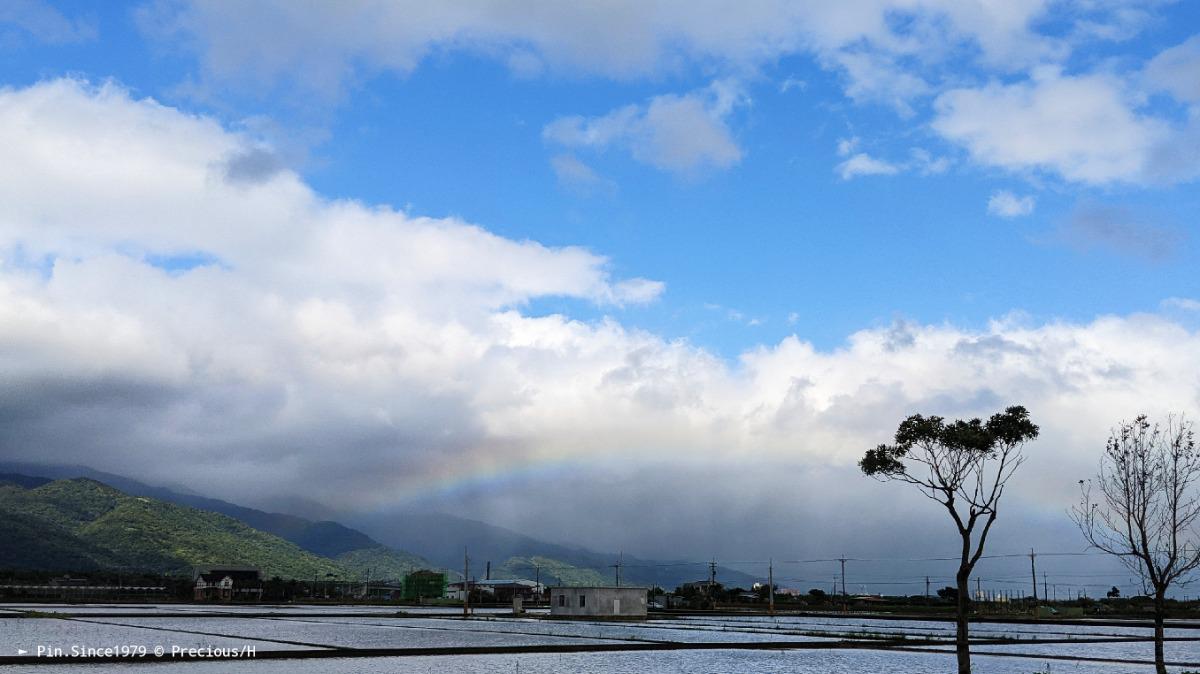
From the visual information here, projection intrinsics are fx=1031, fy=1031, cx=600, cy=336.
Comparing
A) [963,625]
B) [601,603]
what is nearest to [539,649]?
[963,625]

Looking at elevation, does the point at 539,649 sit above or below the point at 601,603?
above

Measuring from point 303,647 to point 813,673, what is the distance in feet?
96.9

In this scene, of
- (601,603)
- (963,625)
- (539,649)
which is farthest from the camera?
(601,603)

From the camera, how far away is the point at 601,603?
121 metres

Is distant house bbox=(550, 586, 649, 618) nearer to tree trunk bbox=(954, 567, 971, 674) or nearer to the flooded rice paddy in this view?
the flooded rice paddy

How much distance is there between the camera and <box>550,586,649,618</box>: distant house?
120188mm

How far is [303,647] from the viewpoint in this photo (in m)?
60.0

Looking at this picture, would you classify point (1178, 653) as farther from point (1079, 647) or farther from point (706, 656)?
point (706, 656)

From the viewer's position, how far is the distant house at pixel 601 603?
120188mm

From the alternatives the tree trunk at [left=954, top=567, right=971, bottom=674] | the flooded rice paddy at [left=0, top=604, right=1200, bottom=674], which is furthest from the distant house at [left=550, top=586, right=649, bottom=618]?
the tree trunk at [left=954, top=567, right=971, bottom=674]

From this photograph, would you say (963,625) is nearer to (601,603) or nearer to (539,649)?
(539,649)

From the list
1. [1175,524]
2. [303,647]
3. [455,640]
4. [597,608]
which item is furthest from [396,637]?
[1175,524]

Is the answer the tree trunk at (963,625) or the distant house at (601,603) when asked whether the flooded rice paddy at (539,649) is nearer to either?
the tree trunk at (963,625)

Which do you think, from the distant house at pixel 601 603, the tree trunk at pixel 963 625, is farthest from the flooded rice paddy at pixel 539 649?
the distant house at pixel 601 603
